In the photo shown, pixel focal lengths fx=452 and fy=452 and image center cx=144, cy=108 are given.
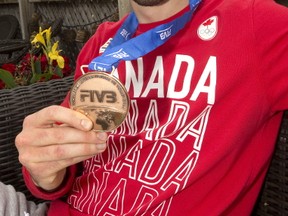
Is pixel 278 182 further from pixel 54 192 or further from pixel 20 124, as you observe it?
pixel 20 124

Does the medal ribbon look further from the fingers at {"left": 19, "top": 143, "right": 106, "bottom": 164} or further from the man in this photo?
the fingers at {"left": 19, "top": 143, "right": 106, "bottom": 164}

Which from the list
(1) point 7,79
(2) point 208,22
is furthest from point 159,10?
(1) point 7,79

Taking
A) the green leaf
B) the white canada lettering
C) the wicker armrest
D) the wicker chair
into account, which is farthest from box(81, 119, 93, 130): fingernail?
the green leaf

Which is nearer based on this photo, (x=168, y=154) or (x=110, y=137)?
(x=168, y=154)

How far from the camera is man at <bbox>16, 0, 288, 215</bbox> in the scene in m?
0.88

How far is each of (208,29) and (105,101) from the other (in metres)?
0.31

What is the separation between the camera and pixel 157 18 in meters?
1.08

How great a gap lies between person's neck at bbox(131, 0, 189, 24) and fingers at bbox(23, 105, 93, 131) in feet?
1.26

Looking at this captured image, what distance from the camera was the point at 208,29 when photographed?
93cm

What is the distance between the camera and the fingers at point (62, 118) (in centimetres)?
74

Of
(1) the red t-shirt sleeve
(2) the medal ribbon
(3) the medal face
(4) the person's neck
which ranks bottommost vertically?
(1) the red t-shirt sleeve

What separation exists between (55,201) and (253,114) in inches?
22.3

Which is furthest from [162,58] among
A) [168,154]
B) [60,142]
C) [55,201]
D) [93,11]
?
[93,11]

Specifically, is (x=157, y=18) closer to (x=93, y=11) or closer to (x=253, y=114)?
(x=253, y=114)
